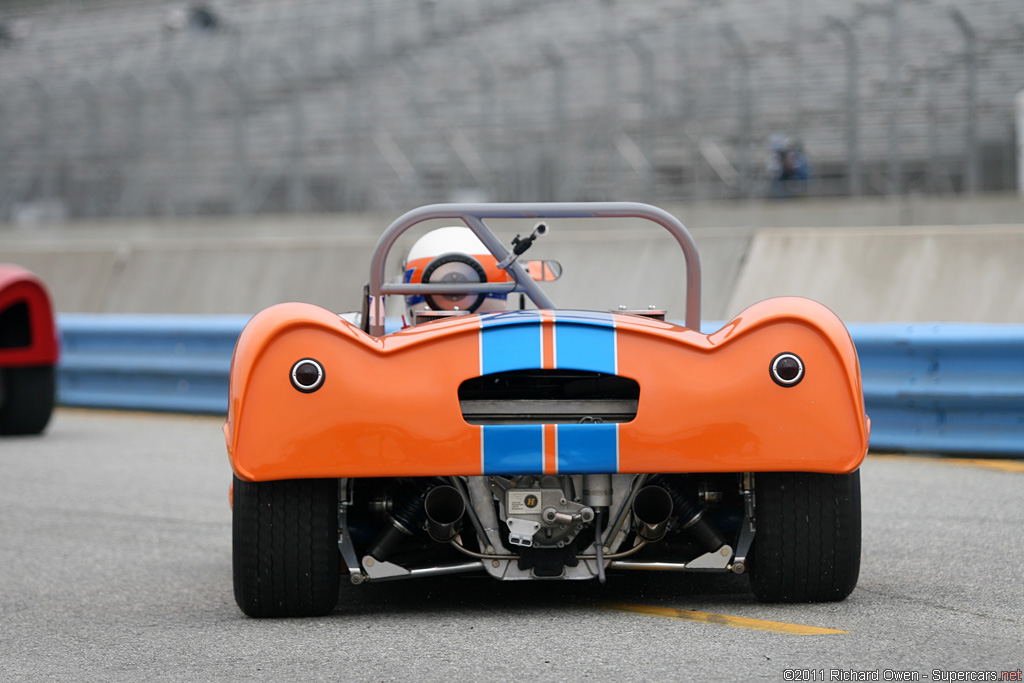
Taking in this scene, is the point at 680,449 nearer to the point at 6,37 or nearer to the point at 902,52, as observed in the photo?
the point at 902,52

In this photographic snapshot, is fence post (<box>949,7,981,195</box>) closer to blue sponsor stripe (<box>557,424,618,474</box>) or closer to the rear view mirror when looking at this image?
the rear view mirror

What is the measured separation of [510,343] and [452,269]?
1129mm

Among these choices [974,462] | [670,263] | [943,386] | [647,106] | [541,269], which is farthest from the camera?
[647,106]

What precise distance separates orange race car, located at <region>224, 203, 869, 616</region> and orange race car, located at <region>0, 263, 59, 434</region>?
612 centimetres

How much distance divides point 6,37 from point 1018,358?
23739 mm

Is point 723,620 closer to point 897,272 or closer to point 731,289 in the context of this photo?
point 897,272

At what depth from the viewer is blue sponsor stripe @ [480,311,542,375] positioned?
414cm

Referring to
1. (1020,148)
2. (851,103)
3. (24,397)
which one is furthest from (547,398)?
(1020,148)

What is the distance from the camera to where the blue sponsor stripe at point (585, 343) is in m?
4.13

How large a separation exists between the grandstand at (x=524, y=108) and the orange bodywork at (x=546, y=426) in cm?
1016

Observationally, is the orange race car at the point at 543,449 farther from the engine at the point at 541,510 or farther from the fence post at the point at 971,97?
the fence post at the point at 971,97

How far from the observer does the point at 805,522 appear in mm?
4324

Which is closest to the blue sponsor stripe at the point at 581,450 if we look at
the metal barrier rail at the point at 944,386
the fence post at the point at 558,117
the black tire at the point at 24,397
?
the metal barrier rail at the point at 944,386

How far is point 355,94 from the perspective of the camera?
681 inches
